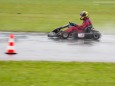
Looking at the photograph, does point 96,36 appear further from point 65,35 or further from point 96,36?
point 65,35

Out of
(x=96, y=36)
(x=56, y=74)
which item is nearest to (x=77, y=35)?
(x=96, y=36)

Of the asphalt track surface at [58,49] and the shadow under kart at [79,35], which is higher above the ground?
the shadow under kart at [79,35]

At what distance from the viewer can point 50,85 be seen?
912 centimetres

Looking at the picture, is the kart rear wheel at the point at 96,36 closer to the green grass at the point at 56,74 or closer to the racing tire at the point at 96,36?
the racing tire at the point at 96,36

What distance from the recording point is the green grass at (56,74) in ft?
31.0

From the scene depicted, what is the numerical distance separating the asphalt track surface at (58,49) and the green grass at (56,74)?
136cm

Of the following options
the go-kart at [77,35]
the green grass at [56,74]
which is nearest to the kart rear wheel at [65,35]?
the go-kart at [77,35]

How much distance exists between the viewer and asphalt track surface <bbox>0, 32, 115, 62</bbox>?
1377cm

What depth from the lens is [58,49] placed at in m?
16.0

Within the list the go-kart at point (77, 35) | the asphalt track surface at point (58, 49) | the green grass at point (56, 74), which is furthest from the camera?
the go-kart at point (77, 35)

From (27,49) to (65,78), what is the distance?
19.7ft

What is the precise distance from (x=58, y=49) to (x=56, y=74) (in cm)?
553

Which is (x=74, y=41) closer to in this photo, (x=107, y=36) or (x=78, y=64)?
(x=107, y=36)

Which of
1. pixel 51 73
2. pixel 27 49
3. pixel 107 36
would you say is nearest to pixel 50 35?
pixel 107 36
